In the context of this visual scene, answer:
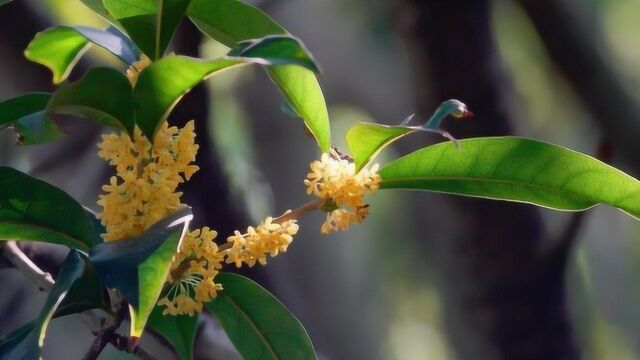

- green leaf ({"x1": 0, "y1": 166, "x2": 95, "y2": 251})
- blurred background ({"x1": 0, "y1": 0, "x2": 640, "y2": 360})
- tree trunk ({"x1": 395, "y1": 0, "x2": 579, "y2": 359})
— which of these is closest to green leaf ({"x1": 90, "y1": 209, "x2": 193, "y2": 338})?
green leaf ({"x1": 0, "y1": 166, "x2": 95, "y2": 251})

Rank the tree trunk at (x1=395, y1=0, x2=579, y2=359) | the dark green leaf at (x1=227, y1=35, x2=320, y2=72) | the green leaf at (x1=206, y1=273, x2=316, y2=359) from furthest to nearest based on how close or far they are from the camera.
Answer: the tree trunk at (x1=395, y1=0, x2=579, y2=359), the green leaf at (x1=206, y1=273, x2=316, y2=359), the dark green leaf at (x1=227, y1=35, x2=320, y2=72)

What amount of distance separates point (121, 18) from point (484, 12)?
2.72ft

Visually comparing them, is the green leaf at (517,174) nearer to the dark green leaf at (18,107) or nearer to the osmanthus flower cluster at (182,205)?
the osmanthus flower cluster at (182,205)

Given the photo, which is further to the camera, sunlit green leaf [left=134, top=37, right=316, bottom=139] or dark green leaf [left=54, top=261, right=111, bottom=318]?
dark green leaf [left=54, top=261, right=111, bottom=318]

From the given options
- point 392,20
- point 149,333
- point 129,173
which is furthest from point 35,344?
point 392,20

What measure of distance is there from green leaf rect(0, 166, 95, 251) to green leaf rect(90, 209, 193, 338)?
0.13 m

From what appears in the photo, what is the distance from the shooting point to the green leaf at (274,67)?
2.10 feet

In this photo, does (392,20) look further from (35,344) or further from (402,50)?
(35,344)

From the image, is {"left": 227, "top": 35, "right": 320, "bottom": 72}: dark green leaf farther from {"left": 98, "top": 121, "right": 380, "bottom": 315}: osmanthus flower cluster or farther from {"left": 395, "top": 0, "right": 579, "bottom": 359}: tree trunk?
{"left": 395, "top": 0, "right": 579, "bottom": 359}: tree trunk

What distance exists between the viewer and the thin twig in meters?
0.73

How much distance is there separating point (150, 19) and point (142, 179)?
11 centimetres

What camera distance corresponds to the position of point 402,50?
1410 mm

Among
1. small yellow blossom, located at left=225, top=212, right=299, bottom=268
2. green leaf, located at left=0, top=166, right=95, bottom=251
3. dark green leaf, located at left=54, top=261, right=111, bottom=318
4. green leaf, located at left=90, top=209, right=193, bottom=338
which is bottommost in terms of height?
dark green leaf, located at left=54, top=261, right=111, bottom=318

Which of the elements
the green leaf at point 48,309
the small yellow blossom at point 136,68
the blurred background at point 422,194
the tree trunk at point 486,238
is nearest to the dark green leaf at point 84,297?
the green leaf at point 48,309
